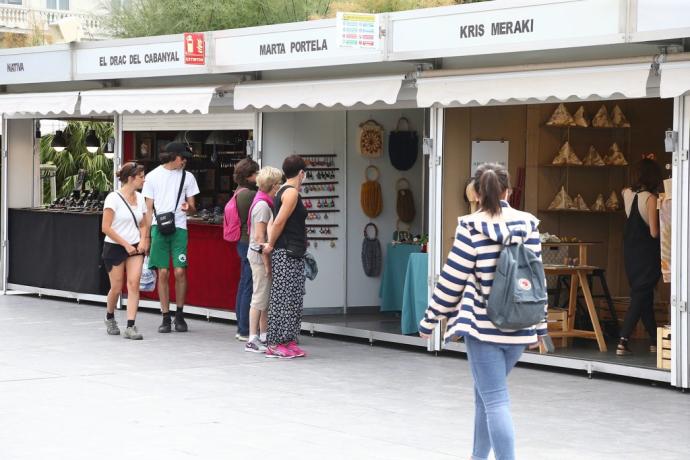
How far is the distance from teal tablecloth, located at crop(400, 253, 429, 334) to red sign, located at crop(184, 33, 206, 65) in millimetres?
3092

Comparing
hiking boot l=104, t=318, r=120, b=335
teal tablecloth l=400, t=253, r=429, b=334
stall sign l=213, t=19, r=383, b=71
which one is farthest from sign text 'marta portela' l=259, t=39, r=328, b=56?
hiking boot l=104, t=318, r=120, b=335

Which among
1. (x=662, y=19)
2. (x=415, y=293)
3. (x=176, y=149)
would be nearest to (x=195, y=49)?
(x=176, y=149)

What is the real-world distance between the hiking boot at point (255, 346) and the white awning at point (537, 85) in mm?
2560

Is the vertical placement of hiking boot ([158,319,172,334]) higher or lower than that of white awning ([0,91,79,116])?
lower

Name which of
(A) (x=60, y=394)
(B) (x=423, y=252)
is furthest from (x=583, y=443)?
(B) (x=423, y=252)

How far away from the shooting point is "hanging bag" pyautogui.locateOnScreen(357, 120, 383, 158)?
43.9 feet

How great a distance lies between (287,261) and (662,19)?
372 cm

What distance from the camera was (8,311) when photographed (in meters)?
14.2

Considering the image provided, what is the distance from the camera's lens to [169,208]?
12.4 m

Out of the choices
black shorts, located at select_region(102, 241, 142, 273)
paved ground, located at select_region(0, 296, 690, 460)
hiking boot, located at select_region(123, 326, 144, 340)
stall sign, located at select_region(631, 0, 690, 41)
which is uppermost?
stall sign, located at select_region(631, 0, 690, 41)

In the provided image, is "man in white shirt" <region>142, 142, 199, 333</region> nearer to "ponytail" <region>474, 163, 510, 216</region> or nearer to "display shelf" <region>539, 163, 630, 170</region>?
"display shelf" <region>539, 163, 630, 170</region>

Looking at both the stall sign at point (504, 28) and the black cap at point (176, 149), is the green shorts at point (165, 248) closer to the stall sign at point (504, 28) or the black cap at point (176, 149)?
the black cap at point (176, 149)

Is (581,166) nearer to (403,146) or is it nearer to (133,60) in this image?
→ (403,146)

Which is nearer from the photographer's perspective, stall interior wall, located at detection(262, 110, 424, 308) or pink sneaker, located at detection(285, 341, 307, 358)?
pink sneaker, located at detection(285, 341, 307, 358)
